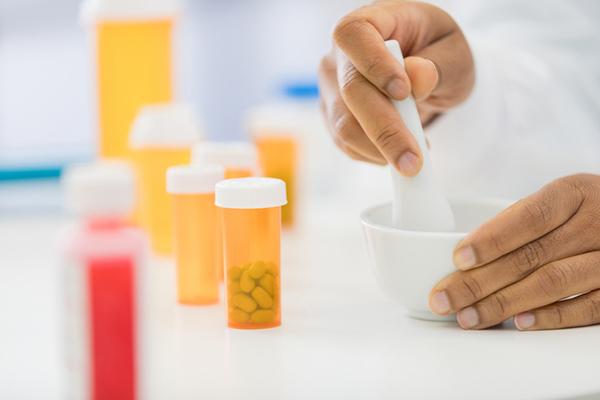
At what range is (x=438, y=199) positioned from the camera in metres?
0.89

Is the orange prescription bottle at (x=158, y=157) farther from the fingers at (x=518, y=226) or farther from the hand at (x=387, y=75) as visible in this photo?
the fingers at (x=518, y=226)

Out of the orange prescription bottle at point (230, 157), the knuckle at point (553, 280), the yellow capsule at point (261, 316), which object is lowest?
the yellow capsule at point (261, 316)

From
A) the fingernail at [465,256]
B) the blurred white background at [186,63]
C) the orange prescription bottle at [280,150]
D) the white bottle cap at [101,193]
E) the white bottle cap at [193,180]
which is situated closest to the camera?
the white bottle cap at [101,193]

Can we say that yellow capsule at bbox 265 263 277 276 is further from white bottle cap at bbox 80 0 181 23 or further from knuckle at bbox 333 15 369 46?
white bottle cap at bbox 80 0 181 23

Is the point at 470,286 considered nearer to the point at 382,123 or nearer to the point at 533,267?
the point at 533,267

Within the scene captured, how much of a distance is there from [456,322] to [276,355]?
194 mm

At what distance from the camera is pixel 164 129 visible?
124cm

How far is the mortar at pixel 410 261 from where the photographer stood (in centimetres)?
86

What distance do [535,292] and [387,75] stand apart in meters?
0.24

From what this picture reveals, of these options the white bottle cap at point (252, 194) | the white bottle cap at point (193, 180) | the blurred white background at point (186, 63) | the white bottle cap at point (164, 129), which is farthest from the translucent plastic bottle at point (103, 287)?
the blurred white background at point (186, 63)

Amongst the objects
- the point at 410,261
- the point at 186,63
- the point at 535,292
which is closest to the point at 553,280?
the point at 535,292

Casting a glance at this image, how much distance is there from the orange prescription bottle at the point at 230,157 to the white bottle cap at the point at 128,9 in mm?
277

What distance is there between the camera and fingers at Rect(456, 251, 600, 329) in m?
0.87

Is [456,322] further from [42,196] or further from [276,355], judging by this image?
[42,196]
